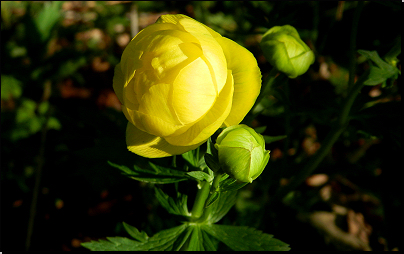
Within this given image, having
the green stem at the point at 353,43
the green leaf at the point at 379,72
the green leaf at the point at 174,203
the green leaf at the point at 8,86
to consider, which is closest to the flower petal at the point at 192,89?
the green leaf at the point at 174,203

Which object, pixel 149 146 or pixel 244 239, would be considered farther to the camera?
pixel 244 239

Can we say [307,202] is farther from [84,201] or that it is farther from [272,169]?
[84,201]

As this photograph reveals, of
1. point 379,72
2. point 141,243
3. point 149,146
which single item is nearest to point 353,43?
point 379,72

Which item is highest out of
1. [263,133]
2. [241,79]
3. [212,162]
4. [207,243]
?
[241,79]

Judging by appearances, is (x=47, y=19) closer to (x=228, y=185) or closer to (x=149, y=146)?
(x=149, y=146)

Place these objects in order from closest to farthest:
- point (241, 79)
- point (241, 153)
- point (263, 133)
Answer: point (241, 153)
point (241, 79)
point (263, 133)

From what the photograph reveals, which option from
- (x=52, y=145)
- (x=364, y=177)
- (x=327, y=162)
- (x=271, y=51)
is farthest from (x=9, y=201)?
(x=364, y=177)

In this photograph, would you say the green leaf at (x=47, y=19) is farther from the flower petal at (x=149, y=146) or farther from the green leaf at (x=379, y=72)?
the green leaf at (x=379, y=72)

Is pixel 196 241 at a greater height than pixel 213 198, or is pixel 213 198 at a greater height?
pixel 213 198
